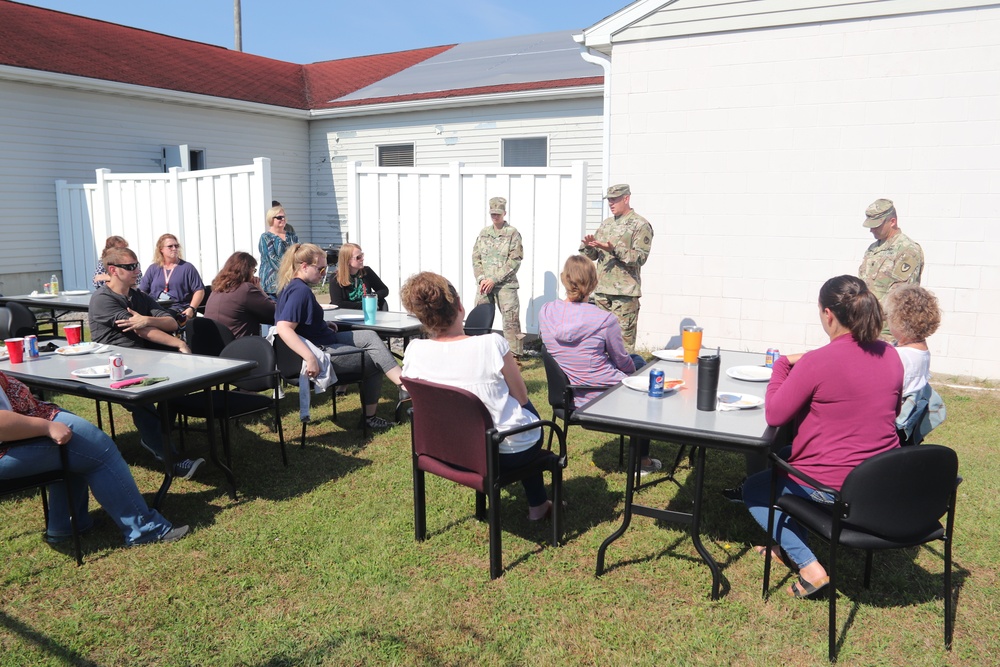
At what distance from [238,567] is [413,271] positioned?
5.72 metres

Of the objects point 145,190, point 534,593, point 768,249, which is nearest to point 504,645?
point 534,593

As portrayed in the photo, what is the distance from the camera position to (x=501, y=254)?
24.2 feet

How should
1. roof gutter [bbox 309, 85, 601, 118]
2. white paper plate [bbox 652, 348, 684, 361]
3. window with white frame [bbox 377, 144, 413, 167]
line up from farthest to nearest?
window with white frame [bbox 377, 144, 413, 167], roof gutter [bbox 309, 85, 601, 118], white paper plate [bbox 652, 348, 684, 361]

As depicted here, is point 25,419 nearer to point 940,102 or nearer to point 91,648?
point 91,648

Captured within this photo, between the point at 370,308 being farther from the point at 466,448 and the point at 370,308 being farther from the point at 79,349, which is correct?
the point at 466,448

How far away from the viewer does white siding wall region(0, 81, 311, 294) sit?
35.3ft

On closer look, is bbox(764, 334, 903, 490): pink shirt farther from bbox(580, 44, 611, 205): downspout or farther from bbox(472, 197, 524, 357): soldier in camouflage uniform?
bbox(580, 44, 611, 205): downspout

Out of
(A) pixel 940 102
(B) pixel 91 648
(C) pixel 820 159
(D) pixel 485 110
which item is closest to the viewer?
(B) pixel 91 648

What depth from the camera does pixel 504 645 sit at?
2715 millimetres

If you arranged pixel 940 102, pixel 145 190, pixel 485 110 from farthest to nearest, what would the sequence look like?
pixel 485 110 < pixel 145 190 < pixel 940 102

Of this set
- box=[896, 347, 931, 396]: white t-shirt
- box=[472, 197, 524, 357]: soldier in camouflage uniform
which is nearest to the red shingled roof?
box=[472, 197, 524, 357]: soldier in camouflage uniform

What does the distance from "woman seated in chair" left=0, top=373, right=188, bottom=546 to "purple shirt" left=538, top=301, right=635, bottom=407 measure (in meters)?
2.28

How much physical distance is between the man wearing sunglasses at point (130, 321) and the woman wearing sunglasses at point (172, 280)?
1774 millimetres

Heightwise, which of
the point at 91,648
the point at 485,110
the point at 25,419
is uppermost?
the point at 485,110
